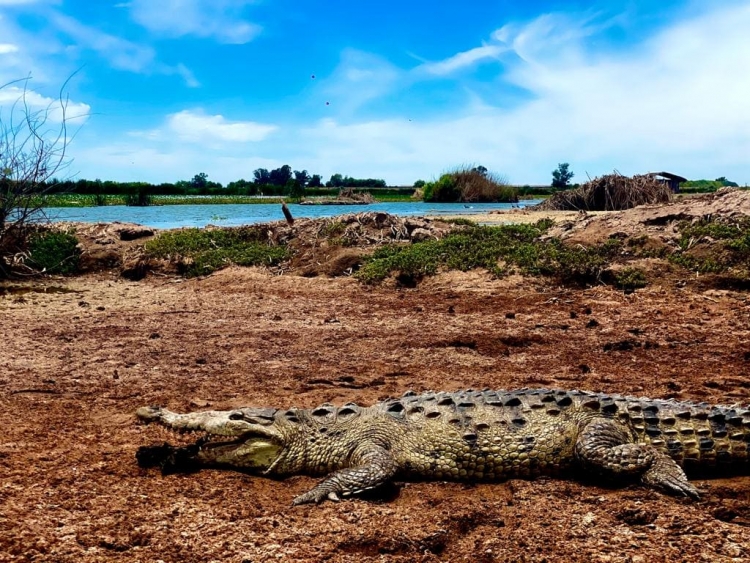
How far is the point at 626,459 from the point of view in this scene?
12.3ft

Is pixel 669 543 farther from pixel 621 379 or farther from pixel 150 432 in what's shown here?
pixel 150 432

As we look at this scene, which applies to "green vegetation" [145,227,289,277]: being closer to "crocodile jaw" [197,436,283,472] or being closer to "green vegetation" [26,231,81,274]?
"green vegetation" [26,231,81,274]

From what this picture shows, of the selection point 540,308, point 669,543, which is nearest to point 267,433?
point 669,543

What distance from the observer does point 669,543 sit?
3055 millimetres

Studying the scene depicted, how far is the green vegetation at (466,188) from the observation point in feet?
156

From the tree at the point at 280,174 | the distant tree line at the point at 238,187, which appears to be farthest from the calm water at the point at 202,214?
the tree at the point at 280,174

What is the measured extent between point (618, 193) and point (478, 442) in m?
24.8

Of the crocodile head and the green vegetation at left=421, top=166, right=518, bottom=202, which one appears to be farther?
the green vegetation at left=421, top=166, right=518, bottom=202

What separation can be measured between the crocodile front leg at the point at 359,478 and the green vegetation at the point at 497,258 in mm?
7556

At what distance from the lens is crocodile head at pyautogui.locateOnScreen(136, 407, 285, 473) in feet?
13.2

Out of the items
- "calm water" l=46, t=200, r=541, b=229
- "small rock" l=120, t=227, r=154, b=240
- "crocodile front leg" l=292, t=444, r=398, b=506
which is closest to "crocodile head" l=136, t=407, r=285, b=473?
"crocodile front leg" l=292, t=444, r=398, b=506

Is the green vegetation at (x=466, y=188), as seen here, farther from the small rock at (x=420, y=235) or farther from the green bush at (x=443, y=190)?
the small rock at (x=420, y=235)

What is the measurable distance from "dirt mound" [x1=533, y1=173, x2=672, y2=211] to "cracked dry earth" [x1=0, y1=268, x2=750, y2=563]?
1720 centimetres

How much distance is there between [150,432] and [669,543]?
352cm
